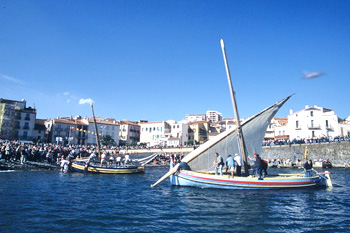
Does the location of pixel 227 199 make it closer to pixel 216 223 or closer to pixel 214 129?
pixel 216 223

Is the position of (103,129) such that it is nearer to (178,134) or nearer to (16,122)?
(16,122)

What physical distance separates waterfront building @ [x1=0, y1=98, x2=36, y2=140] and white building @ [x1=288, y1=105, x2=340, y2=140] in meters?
81.6

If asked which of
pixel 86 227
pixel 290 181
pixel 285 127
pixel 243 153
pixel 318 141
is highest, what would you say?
pixel 285 127

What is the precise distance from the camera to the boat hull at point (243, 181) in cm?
1809

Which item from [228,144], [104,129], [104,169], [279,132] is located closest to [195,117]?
[104,129]

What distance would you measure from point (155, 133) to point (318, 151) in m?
58.3

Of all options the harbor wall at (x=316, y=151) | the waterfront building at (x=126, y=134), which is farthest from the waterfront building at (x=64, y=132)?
the harbor wall at (x=316, y=151)

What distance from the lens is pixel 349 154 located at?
160 ft

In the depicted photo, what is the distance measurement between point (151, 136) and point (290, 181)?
3187 inches

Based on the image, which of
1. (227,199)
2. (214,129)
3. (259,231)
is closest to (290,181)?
(227,199)

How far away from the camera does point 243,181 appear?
1812 centimetres

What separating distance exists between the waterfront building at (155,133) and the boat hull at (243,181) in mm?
71262

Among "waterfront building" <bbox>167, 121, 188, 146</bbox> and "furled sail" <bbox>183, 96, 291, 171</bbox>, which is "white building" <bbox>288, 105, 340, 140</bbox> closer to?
"waterfront building" <bbox>167, 121, 188, 146</bbox>

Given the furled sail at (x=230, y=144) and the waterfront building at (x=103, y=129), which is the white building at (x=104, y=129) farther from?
the furled sail at (x=230, y=144)
